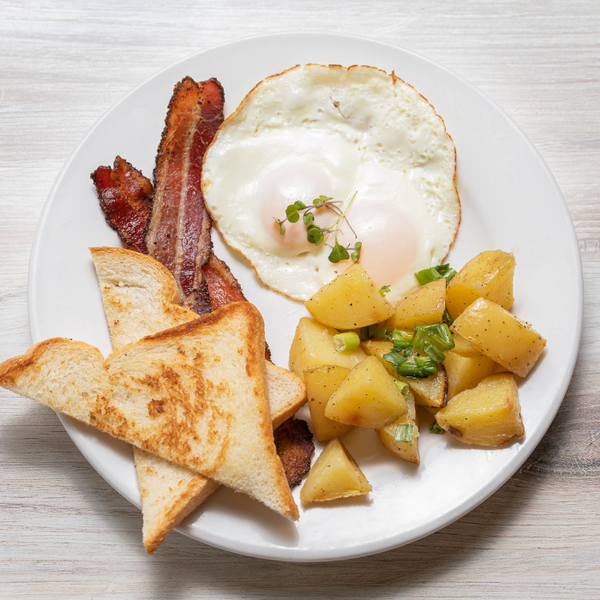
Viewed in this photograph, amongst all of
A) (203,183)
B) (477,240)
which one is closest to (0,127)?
(203,183)

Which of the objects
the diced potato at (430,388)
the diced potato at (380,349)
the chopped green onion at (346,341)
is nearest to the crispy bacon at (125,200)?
the chopped green onion at (346,341)

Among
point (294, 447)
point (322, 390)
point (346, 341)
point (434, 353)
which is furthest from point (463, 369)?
point (294, 447)

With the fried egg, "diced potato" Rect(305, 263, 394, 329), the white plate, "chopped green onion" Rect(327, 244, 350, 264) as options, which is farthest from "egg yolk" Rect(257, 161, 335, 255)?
"diced potato" Rect(305, 263, 394, 329)

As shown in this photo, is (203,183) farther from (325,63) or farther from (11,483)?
(11,483)

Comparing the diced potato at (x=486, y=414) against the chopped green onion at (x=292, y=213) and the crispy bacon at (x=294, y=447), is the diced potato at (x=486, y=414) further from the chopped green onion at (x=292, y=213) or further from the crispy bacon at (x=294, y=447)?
the chopped green onion at (x=292, y=213)

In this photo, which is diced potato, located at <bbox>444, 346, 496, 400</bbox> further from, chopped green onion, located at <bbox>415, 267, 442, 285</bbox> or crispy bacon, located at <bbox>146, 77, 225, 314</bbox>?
crispy bacon, located at <bbox>146, 77, 225, 314</bbox>

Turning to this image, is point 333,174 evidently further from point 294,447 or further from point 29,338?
point 29,338
